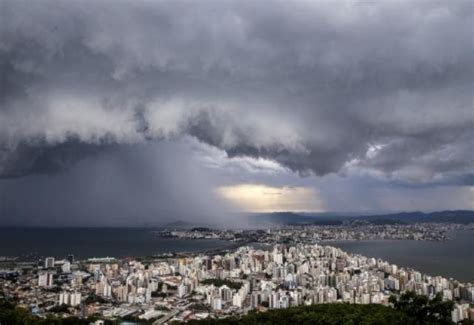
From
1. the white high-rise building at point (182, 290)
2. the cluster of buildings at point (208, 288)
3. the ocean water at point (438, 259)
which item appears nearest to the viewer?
the cluster of buildings at point (208, 288)

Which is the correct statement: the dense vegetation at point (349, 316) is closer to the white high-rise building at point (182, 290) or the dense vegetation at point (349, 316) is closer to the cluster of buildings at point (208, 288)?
the cluster of buildings at point (208, 288)

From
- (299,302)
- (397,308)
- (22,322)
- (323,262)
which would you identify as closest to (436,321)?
(397,308)

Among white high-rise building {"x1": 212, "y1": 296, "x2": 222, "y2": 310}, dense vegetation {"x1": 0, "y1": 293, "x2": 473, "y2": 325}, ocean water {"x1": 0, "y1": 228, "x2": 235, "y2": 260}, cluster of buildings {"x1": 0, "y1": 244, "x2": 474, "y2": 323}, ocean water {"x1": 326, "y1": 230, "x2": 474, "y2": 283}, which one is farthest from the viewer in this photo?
ocean water {"x1": 0, "y1": 228, "x2": 235, "y2": 260}

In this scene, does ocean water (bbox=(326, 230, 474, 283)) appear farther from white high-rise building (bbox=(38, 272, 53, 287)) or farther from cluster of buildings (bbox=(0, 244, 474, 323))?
white high-rise building (bbox=(38, 272, 53, 287))

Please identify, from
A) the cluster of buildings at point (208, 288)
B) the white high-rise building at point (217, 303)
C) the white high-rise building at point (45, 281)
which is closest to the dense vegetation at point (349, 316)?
the cluster of buildings at point (208, 288)

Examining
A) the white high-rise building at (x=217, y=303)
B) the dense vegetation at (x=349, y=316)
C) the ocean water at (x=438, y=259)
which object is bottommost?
the ocean water at (x=438, y=259)

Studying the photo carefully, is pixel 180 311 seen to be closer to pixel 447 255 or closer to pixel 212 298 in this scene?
pixel 212 298

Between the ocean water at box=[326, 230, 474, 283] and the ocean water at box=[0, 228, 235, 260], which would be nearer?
the ocean water at box=[326, 230, 474, 283]

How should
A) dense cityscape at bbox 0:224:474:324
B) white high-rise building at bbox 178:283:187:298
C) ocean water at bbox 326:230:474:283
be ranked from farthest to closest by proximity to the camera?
ocean water at bbox 326:230:474:283 < white high-rise building at bbox 178:283:187:298 < dense cityscape at bbox 0:224:474:324

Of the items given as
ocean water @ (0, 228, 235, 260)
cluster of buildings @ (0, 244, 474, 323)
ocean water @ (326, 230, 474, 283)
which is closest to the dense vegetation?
cluster of buildings @ (0, 244, 474, 323)
